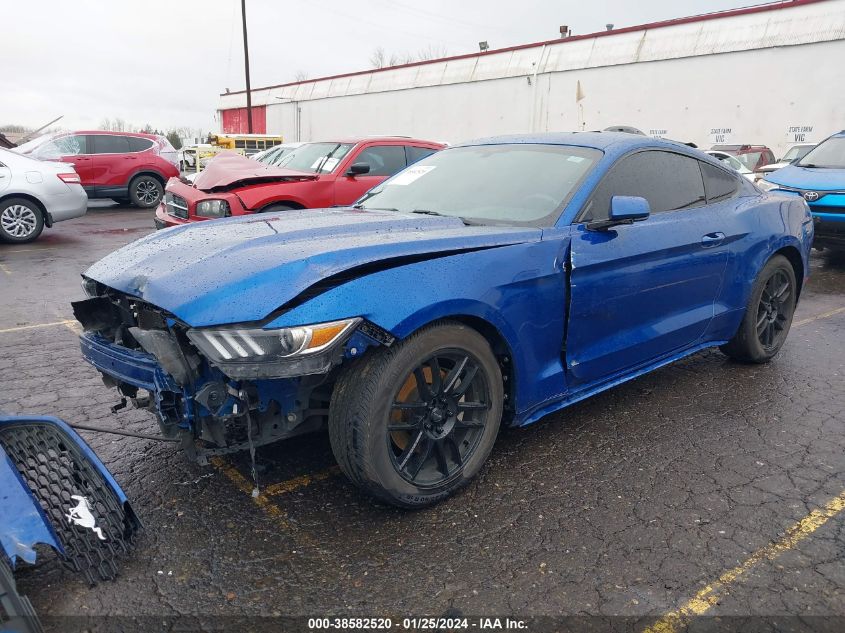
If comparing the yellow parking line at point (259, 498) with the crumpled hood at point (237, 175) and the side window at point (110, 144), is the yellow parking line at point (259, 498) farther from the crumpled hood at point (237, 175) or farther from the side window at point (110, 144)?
the side window at point (110, 144)

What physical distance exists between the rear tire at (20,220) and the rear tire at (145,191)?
534cm

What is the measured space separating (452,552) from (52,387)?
2973 millimetres

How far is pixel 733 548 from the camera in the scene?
2664 mm

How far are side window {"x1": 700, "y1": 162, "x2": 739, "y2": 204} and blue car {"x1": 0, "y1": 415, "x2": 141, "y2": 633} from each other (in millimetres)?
3690

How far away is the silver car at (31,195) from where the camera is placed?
10008 millimetres

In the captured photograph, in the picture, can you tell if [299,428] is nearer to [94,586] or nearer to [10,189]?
[94,586]

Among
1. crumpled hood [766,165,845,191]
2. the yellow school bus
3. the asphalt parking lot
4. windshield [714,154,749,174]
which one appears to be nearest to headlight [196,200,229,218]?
the asphalt parking lot

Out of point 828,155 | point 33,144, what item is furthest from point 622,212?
point 33,144

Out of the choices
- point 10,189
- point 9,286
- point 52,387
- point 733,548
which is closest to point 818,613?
point 733,548

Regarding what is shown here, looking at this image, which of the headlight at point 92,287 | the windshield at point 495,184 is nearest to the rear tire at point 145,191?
the windshield at point 495,184

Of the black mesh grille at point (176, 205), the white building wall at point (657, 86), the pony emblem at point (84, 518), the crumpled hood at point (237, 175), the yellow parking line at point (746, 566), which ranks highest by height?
the white building wall at point (657, 86)

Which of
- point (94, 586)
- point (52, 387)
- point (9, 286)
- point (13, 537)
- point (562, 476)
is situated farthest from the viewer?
point (9, 286)

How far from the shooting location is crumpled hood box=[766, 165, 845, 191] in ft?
27.8

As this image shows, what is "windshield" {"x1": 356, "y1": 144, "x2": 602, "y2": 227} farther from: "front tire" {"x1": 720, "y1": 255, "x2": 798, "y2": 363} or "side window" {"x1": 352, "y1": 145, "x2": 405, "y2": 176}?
"side window" {"x1": 352, "y1": 145, "x2": 405, "y2": 176}
